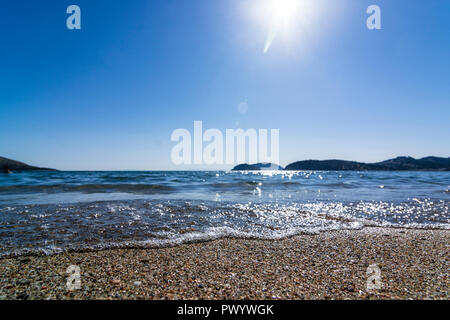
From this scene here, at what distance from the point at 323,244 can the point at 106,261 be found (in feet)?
13.9

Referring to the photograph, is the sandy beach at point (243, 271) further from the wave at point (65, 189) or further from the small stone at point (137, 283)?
the wave at point (65, 189)

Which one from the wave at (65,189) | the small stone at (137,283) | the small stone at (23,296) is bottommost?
the wave at (65,189)

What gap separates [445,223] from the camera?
269 inches

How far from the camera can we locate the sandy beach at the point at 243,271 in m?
2.75

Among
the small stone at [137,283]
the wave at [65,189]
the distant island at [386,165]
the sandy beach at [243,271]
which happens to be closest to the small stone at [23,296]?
the sandy beach at [243,271]

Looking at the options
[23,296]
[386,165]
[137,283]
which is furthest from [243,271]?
[386,165]

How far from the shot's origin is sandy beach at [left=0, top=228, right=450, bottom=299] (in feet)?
9.01

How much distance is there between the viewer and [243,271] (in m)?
3.35

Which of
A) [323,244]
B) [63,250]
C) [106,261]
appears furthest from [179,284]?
[323,244]

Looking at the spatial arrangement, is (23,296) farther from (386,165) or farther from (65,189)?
(386,165)

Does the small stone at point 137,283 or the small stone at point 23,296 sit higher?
the small stone at point 137,283

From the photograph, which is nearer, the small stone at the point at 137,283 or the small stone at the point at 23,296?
the small stone at the point at 23,296

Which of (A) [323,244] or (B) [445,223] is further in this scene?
(B) [445,223]
